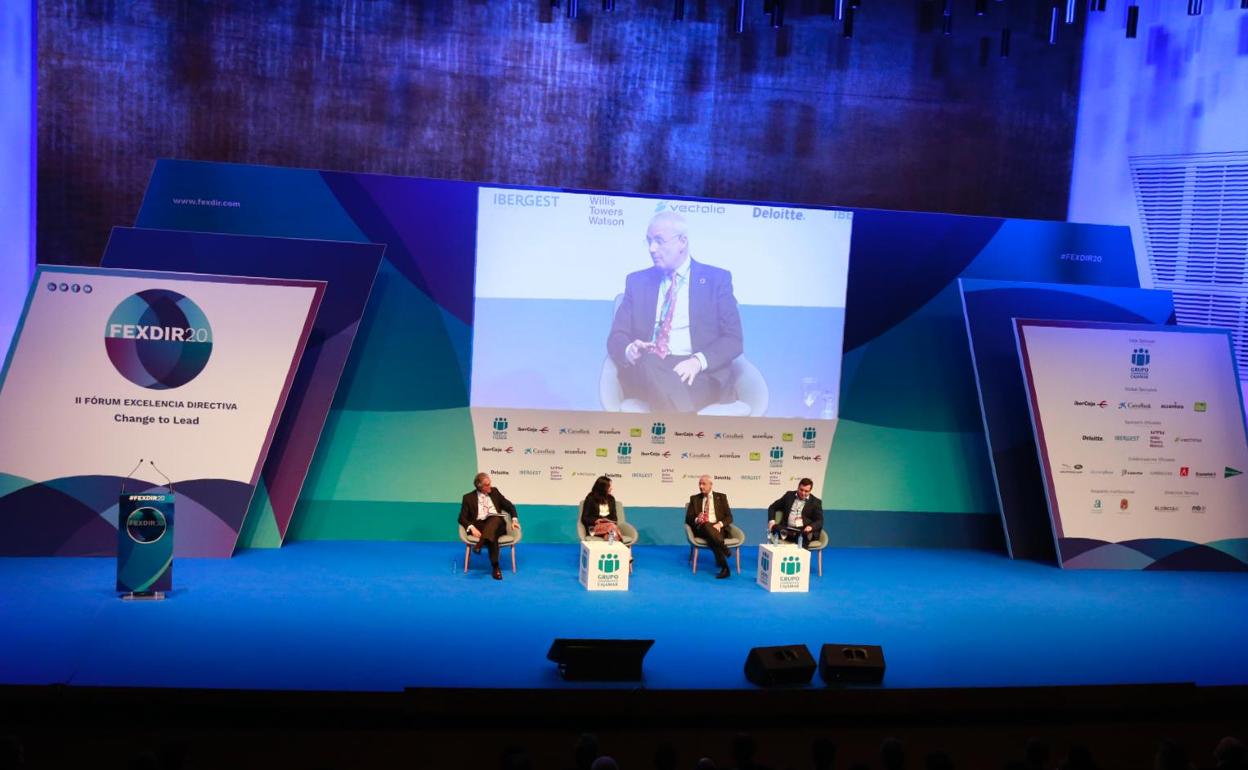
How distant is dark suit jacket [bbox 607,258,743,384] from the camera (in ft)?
29.8

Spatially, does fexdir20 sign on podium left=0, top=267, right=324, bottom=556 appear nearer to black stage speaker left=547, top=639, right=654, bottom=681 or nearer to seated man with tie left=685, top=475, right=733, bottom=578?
seated man with tie left=685, top=475, right=733, bottom=578

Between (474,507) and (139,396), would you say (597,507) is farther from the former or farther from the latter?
(139,396)

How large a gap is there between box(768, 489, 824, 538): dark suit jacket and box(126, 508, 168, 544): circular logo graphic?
4600 mm

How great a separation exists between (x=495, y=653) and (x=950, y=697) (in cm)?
262

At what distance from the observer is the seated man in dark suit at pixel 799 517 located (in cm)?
838

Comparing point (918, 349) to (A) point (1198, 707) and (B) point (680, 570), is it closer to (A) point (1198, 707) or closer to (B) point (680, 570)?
(B) point (680, 570)

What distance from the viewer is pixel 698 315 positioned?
29.9ft

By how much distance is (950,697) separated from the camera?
231 inches

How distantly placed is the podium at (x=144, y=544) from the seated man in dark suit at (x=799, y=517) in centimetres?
451

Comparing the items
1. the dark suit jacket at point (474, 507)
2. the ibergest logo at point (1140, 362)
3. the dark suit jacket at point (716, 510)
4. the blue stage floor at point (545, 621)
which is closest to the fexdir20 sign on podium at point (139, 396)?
the blue stage floor at point (545, 621)

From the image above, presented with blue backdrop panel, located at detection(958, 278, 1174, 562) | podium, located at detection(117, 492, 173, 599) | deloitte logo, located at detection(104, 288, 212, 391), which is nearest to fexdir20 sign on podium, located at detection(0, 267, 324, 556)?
deloitte logo, located at detection(104, 288, 212, 391)

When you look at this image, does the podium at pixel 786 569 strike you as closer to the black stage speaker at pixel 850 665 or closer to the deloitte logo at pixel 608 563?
the deloitte logo at pixel 608 563

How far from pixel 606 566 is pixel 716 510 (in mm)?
1219

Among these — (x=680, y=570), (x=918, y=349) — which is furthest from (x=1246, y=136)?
(x=680, y=570)
